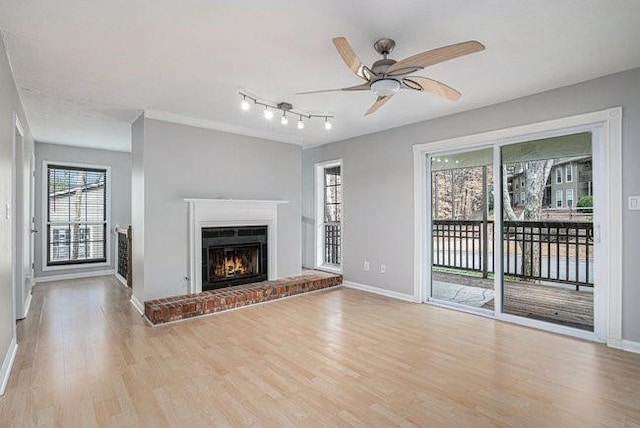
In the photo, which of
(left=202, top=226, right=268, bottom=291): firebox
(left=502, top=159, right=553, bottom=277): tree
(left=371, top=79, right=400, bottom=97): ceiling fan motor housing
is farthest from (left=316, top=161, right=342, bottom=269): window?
(left=371, top=79, right=400, bottom=97): ceiling fan motor housing

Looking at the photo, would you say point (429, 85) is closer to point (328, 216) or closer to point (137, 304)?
point (328, 216)

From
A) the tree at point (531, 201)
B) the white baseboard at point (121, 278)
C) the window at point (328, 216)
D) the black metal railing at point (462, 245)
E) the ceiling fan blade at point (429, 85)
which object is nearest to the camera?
the ceiling fan blade at point (429, 85)

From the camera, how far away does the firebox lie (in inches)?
177

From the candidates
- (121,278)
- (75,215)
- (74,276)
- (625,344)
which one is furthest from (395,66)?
(74,276)

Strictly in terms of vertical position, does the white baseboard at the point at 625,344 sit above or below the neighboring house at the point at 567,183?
below

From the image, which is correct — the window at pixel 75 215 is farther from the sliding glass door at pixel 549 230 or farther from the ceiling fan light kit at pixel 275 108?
the sliding glass door at pixel 549 230

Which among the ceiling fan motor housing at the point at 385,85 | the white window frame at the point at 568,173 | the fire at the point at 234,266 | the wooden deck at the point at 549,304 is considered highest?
the ceiling fan motor housing at the point at 385,85

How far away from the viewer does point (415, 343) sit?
308cm

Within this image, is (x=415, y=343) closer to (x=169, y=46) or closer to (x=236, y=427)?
(x=236, y=427)

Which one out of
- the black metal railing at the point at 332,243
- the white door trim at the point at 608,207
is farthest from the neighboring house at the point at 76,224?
the white door trim at the point at 608,207

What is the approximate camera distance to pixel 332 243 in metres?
6.25

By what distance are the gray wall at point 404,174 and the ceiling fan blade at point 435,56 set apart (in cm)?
195

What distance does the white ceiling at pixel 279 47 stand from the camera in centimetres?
202

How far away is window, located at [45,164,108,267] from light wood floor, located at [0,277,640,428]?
2665mm
